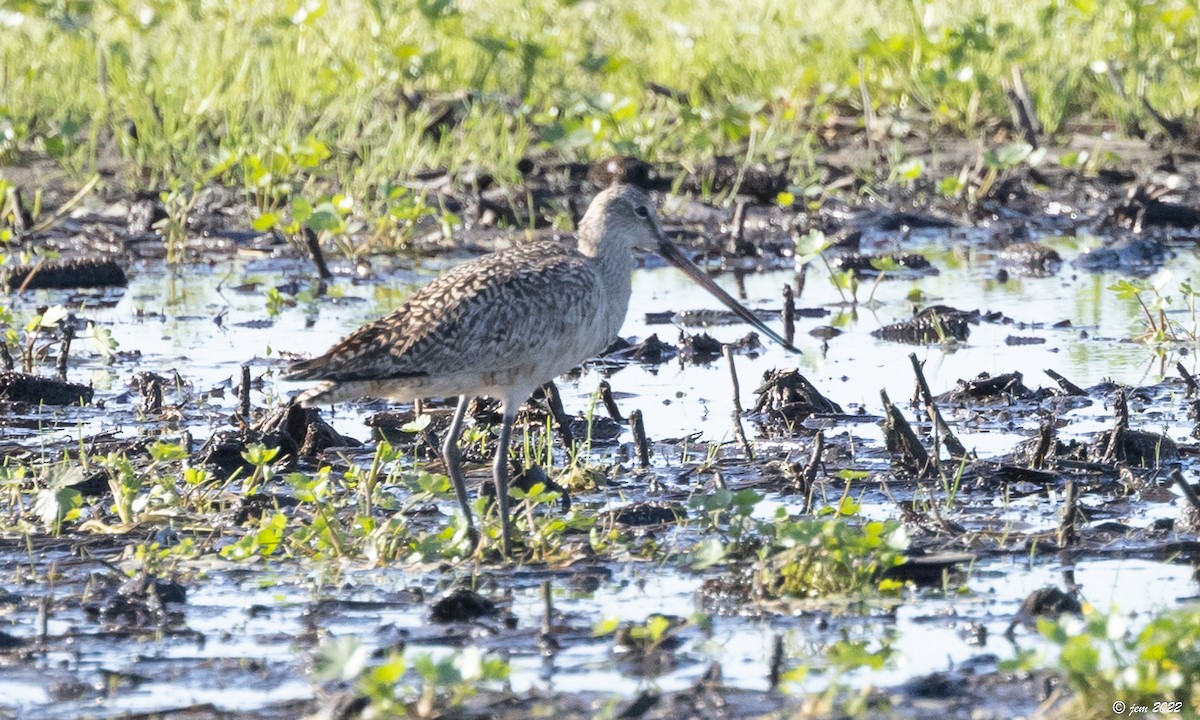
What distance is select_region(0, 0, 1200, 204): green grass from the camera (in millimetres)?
10891

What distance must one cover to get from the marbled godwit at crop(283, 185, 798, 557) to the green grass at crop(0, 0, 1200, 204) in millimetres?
3889

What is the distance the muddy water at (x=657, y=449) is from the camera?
4.54m

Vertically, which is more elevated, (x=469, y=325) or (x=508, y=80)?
(x=508, y=80)

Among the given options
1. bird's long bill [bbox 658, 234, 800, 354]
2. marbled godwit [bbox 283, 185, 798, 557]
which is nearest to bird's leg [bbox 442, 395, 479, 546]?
marbled godwit [bbox 283, 185, 798, 557]

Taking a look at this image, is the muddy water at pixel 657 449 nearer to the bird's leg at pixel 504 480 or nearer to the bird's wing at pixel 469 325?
the bird's leg at pixel 504 480

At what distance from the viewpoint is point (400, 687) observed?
4.30 metres

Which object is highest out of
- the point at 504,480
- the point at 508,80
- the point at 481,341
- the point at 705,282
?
the point at 508,80

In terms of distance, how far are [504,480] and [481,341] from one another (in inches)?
18.5

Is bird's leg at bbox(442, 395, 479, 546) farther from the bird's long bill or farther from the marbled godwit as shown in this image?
the bird's long bill

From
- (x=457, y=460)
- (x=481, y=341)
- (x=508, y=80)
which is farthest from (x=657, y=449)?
(x=508, y=80)

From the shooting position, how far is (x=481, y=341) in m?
5.96

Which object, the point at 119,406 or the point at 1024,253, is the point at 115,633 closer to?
the point at 119,406

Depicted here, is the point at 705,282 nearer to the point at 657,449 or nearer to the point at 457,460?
the point at 657,449

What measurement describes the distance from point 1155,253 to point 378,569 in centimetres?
606
